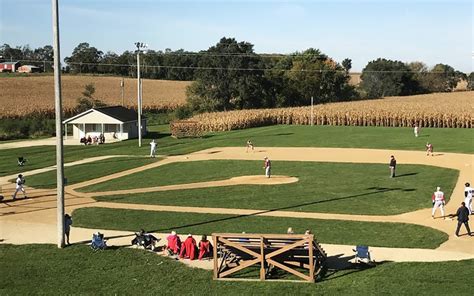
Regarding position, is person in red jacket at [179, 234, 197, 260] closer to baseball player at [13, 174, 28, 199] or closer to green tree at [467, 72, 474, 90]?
baseball player at [13, 174, 28, 199]

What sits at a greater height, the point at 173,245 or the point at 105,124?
the point at 105,124

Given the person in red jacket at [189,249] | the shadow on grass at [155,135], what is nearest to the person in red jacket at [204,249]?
the person in red jacket at [189,249]

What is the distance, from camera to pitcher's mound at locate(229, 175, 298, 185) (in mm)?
34781

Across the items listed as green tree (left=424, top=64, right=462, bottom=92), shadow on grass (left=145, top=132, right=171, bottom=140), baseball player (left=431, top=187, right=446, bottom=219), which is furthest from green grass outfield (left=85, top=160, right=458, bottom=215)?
green tree (left=424, top=64, right=462, bottom=92)

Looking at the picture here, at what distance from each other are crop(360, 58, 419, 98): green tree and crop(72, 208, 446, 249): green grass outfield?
10194 centimetres

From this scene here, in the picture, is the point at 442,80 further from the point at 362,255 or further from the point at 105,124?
the point at 362,255

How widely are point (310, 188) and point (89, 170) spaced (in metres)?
17.5

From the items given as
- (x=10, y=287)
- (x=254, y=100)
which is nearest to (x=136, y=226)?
(x=10, y=287)

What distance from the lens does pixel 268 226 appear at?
23672 millimetres

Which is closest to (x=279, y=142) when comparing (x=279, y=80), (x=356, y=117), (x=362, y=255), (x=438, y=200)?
(x=356, y=117)

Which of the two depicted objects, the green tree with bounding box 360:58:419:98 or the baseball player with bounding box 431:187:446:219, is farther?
the green tree with bounding box 360:58:419:98

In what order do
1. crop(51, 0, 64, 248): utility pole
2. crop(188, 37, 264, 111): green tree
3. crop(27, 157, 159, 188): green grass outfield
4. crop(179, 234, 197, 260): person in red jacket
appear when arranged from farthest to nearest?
crop(188, 37, 264, 111): green tree → crop(27, 157, 159, 188): green grass outfield → crop(51, 0, 64, 248): utility pole → crop(179, 234, 197, 260): person in red jacket

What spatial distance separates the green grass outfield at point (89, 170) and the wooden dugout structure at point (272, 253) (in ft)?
69.5

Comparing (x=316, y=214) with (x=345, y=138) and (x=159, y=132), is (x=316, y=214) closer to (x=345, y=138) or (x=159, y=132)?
(x=345, y=138)
